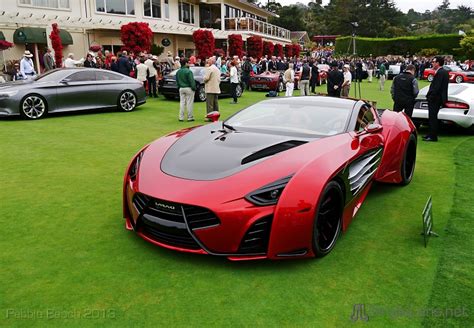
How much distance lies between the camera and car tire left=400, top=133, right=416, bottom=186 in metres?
5.82

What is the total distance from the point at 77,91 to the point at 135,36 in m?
11.2

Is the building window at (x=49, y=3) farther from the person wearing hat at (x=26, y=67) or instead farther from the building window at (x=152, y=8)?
the person wearing hat at (x=26, y=67)

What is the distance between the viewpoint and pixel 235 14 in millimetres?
40656

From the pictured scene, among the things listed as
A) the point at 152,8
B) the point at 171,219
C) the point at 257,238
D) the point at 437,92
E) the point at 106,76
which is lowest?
the point at 257,238

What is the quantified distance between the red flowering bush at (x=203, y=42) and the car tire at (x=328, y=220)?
26.0m

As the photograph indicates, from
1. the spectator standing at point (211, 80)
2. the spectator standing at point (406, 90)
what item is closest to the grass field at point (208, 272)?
the spectator standing at point (406, 90)

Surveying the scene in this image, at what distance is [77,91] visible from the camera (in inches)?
467

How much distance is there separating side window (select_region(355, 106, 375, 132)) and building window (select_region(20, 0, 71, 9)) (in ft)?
69.6

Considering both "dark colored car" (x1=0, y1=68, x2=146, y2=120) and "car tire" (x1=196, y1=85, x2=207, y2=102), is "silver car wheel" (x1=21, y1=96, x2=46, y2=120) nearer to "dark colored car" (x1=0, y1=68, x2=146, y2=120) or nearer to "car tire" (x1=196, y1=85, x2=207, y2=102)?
"dark colored car" (x1=0, y1=68, x2=146, y2=120)

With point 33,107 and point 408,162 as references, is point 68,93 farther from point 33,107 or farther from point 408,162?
point 408,162

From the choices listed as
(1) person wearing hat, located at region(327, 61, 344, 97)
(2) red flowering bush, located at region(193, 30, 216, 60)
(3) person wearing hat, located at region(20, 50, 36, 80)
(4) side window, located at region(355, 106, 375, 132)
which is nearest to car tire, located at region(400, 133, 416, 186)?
(4) side window, located at region(355, 106, 375, 132)

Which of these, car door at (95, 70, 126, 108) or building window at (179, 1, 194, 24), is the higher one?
building window at (179, 1, 194, 24)

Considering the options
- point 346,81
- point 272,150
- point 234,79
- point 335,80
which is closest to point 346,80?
point 346,81

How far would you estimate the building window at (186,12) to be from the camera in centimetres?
3209
